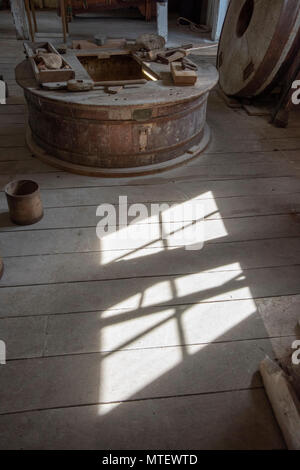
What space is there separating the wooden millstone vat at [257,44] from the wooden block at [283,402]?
3414 mm

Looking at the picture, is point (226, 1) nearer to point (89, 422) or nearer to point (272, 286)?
point (272, 286)

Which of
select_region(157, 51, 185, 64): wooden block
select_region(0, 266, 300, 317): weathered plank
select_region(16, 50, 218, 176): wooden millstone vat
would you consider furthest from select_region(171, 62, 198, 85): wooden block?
select_region(0, 266, 300, 317): weathered plank

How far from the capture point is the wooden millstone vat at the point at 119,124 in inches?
114

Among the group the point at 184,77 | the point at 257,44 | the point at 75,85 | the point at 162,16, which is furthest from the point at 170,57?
the point at 162,16

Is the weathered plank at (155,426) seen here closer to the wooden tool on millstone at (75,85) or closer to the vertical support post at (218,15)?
the wooden tool on millstone at (75,85)

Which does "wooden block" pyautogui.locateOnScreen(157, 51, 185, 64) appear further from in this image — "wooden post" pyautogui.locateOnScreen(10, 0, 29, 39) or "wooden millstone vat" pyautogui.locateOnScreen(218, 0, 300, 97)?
"wooden post" pyautogui.locateOnScreen(10, 0, 29, 39)

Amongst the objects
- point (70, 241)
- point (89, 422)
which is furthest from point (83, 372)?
point (70, 241)

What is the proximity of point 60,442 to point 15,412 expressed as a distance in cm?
26

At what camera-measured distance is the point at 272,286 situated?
2.26 metres

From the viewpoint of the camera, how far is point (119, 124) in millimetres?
2963

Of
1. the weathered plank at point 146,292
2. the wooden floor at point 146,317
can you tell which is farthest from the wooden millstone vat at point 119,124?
the weathered plank at point 146,292

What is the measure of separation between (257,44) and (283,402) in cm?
382
